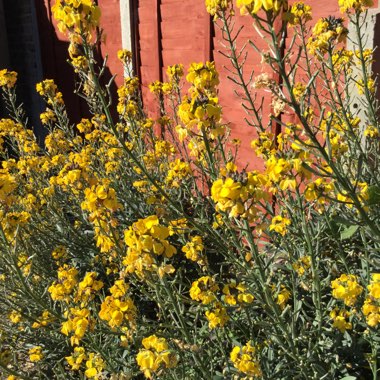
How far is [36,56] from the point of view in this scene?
28.7 ft

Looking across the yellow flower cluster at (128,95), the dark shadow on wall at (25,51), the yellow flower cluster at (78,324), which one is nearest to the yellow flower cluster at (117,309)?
the yellow flower cluster at (78,324)

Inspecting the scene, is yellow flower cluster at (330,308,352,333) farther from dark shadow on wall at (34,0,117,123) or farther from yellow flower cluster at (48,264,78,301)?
Answer: dark shadow on wall at (34,0,117,123)

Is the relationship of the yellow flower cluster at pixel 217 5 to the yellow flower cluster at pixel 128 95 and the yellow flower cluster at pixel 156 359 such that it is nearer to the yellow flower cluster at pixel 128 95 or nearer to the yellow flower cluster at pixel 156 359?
the yellow flower cluster at pixel 156 359

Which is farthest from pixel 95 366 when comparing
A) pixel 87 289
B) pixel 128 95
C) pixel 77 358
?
pixel 128 95

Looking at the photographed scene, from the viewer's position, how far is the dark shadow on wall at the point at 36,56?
8180 millimetres

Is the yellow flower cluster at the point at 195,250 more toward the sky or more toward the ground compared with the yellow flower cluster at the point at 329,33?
more toward the ground

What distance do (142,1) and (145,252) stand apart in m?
5.05

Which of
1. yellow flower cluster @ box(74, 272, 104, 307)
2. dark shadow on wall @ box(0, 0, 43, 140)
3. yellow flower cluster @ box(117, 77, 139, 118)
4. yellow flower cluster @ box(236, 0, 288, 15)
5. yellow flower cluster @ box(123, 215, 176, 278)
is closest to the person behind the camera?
yellow flower cluster @ box(236, 0, 288, 15)

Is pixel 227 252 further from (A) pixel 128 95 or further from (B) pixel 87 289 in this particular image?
(A) pixel 128 95

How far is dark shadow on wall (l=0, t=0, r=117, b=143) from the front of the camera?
26.8 feet

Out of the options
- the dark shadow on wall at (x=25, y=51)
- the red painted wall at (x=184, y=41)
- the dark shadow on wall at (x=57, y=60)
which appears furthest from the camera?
the dark shadow on wall at (x=25, y=51)

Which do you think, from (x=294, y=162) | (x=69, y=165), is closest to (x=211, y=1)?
(x=294, y=162)

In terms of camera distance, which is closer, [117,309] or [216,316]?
[117,309]

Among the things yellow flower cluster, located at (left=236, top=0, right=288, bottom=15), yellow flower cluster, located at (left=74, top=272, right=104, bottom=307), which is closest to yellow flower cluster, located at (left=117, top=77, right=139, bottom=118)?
yellow flower cluster, located at (left=74, top=272, right=104, bottom=307)
